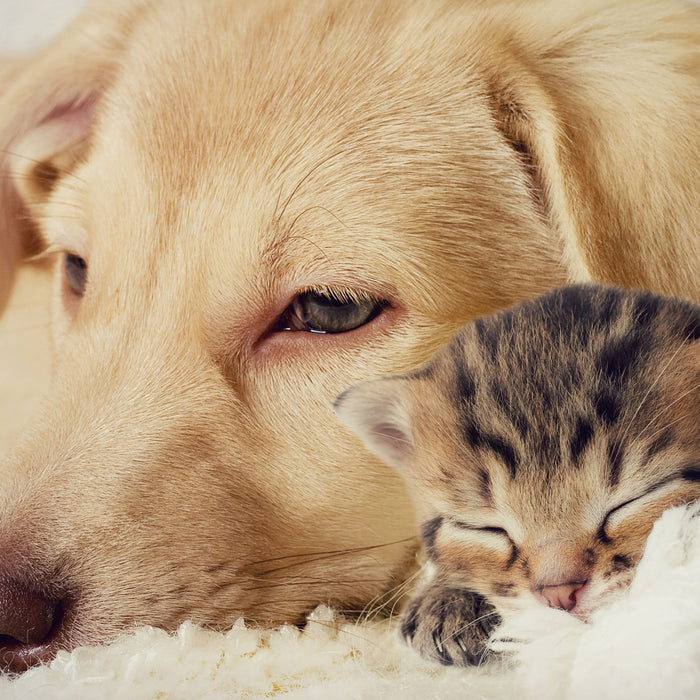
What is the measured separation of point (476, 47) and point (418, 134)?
14cm

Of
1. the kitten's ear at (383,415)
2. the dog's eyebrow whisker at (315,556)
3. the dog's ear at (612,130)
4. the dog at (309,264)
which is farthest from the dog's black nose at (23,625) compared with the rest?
the dog's ear at (612,130)

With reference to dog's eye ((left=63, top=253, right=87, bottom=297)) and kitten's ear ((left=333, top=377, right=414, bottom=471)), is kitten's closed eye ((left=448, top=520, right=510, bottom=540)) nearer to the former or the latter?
kitten's ear ((left=333, top=377, right=414, bottom=471))

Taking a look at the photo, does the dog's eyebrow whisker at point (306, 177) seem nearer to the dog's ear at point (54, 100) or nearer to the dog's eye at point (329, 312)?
the dog's eye at point (329, 312)

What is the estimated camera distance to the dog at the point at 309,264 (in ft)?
2.80

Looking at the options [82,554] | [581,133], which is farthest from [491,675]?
[581,133]

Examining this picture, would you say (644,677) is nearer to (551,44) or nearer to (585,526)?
(585,526)

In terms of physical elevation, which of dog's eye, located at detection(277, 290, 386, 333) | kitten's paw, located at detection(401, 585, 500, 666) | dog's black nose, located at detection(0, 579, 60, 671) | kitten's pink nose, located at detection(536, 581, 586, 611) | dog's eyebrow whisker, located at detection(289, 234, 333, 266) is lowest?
dog's black nose, located at detection(0, 579, 60, 671)

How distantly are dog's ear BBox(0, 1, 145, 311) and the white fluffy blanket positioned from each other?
0.81 meters

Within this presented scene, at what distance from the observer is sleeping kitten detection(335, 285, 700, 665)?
25.1 inches

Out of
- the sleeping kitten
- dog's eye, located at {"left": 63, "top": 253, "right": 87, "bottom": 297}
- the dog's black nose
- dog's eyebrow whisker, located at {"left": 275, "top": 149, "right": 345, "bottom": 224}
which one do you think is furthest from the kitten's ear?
dog's eye, located at {"left": 63, "top": 253, "right": 87, "bottom": 297}

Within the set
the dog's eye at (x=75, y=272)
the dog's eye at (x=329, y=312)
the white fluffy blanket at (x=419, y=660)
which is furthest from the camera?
the dog's eye at (x=75, y=272)

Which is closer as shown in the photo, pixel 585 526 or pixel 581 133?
pixel 585 526

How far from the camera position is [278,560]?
922 mm

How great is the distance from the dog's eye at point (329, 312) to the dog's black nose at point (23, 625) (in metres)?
0.39
